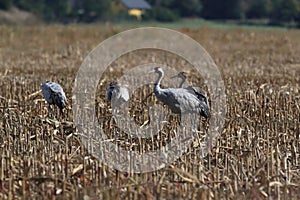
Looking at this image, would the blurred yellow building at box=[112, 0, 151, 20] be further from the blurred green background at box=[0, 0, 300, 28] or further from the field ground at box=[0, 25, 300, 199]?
the field ground at box=[0, 25, 300, 199]

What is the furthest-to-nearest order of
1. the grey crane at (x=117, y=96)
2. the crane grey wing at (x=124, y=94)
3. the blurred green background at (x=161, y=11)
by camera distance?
the blurred green background at (x=161, y=11) < the crane grey wing at (x=124, y=94) < the grey crane at (x=117, y=96)

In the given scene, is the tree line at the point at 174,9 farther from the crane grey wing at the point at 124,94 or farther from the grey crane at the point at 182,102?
the grey crane at the point at 182,102

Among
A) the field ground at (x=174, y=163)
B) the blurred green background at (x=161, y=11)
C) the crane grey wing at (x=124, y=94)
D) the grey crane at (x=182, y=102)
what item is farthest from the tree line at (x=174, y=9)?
the grey crane at (x=182, y=102)

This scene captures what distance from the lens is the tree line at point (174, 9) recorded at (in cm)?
5584

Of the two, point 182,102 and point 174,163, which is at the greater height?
point 182,102

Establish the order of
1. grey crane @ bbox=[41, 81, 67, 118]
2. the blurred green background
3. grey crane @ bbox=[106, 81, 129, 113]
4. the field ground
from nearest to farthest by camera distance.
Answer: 1. the field ground
2. grey crane @ bbox=[41, 81, 67, 118]
3. grey crane @ bbox=[106, 81, 129, 113]
4. the blurred green background

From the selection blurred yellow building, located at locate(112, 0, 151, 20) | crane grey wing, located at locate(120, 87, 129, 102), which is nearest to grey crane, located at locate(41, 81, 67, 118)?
crane grey wing, located at locate(120, 87, 129, 102)

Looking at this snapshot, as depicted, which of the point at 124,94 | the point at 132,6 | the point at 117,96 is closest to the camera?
the point at 117,96

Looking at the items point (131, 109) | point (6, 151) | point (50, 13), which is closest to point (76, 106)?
point (131, 109)

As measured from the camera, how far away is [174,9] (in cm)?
6406

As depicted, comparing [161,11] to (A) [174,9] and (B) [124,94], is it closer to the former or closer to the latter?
(A) [174,9]

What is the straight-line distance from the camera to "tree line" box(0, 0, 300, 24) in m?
55.8

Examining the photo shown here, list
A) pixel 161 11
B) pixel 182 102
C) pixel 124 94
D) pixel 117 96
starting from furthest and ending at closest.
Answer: pixel 161 11, pixel 124 94, pixel 117 96, pixel 182 102

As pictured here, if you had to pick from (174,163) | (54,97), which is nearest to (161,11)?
(54,97)
